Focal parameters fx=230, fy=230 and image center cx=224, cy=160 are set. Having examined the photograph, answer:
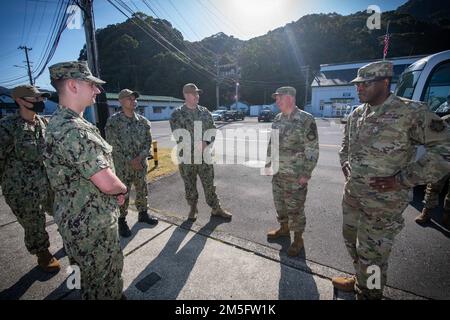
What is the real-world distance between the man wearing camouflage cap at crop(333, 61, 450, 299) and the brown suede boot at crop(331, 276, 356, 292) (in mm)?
90

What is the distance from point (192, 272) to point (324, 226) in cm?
228

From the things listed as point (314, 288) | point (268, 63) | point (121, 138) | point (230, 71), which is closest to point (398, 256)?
point (314, 288)

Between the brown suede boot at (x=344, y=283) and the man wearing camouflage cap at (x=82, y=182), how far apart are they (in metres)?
2.14

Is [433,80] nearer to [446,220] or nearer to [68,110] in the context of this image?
[446,220]

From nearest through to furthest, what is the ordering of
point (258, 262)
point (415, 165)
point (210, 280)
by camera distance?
point (415, 165) < point (210, 280) < point (258, 262)

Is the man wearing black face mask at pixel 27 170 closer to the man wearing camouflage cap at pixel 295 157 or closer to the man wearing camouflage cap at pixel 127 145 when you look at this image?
the man wearing camouflage cap at pixel 127 145

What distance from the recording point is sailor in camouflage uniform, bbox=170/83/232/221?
3857mm

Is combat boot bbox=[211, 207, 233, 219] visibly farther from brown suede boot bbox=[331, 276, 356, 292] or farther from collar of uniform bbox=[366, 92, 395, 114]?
collar of uniform bbox=[366, 92, 395, 114]

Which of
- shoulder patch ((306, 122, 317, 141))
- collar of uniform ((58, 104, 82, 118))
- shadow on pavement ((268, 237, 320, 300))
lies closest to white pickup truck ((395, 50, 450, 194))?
shoulder patch ((306, 122, 317, 141))

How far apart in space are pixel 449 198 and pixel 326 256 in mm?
2333

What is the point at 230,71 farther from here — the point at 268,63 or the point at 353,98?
the point at 353,98

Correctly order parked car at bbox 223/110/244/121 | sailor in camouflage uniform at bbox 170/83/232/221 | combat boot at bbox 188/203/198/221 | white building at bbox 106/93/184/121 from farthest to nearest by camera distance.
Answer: white building at bbox 106/93/184/121
parked car at bbox 223/110/244/121
combat boot at bbox 188/203/198/221
sailor in camouflage uniform at bbox 170/83/232/221

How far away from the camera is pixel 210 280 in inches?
101

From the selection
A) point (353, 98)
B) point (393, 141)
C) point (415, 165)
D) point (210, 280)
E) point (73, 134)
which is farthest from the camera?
point (353, 98)
